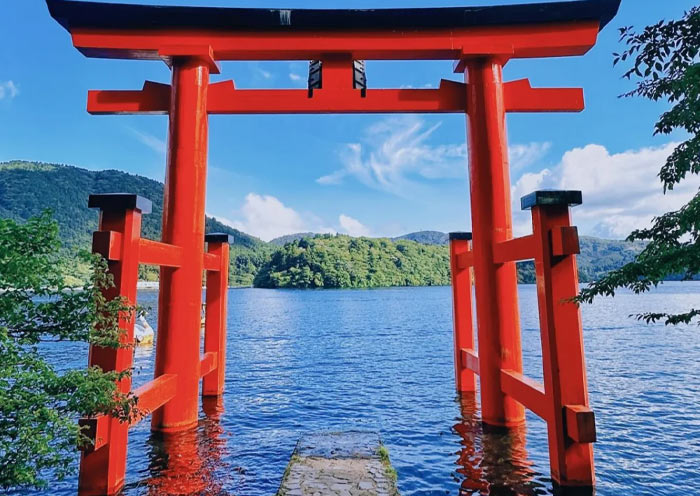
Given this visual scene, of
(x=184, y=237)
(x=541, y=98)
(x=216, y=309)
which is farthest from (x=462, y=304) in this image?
(x=184, y=237)

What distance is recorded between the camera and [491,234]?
5.99 meters

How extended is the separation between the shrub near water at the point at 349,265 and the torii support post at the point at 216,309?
254 feet

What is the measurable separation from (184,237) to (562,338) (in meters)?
5.20

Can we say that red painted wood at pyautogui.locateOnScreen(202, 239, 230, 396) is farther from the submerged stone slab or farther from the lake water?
the submerged stone slab

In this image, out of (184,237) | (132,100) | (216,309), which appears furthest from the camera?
(216,309)

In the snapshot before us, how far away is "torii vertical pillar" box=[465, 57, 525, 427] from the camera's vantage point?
19.1ft

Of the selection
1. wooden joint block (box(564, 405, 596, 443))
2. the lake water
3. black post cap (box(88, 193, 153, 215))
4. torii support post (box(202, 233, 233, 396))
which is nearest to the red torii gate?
the lake water

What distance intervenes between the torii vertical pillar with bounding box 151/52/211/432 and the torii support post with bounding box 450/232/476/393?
4773mm

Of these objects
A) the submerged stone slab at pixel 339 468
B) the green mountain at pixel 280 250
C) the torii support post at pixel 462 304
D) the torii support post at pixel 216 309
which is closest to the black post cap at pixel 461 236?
the torii support post at pixel 462 304

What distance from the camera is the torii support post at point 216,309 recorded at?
7.88m

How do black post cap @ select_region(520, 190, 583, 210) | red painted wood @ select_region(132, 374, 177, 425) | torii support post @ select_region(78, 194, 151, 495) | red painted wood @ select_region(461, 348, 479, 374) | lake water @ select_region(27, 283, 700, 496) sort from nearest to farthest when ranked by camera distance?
torii support post @ select_region(78, 194, 151, 495)
black post cap @ select_region(520, 190, 583, 210)
red painted wood @ select_region(132, 374, 177, 425)
lake water @ select_region(27, 283, 700, 496)
red painted wood @ select_region(461, 348, 479, 374)

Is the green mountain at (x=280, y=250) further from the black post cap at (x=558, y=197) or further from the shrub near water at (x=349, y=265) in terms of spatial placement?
the black post cap at (x=558, y=197)

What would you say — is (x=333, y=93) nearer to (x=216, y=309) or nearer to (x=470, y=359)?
(x=216, y=309)

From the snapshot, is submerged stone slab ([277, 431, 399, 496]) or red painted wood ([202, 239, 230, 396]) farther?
red painted wood ([202, 239, 230, 396])
